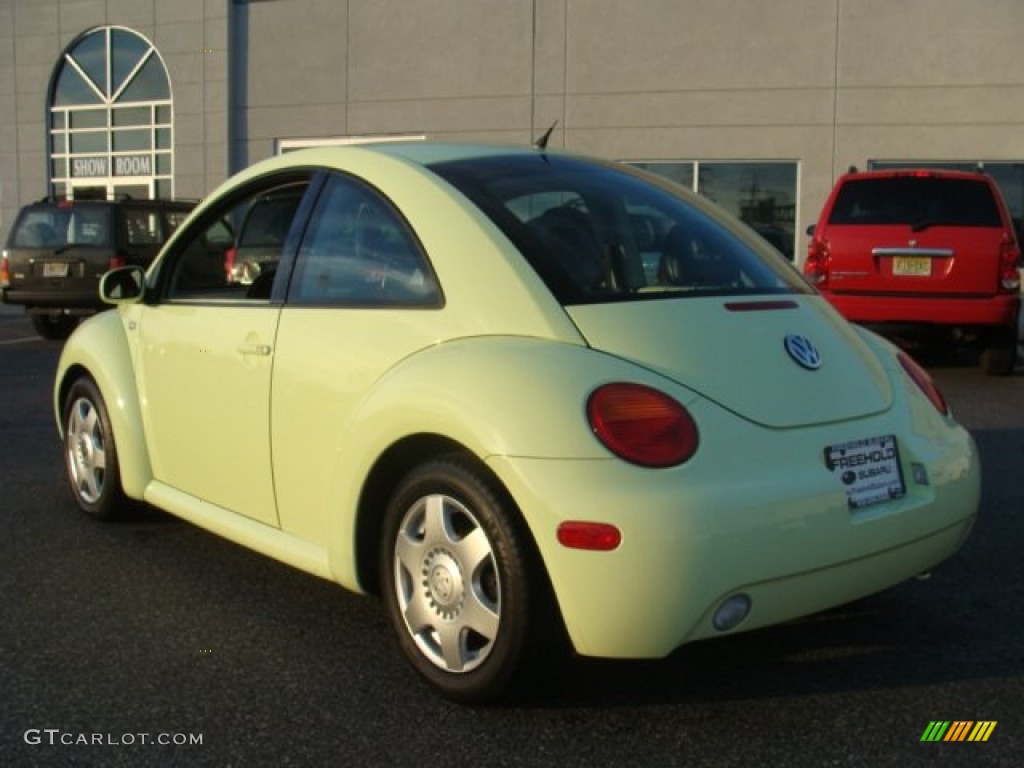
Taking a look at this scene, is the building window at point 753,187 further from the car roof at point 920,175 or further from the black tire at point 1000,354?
the black tire at point 1000,354

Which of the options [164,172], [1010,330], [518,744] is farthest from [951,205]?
[164,172]

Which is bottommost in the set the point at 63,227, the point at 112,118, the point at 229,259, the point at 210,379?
the point at 210,379

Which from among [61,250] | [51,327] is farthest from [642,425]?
[51,327]

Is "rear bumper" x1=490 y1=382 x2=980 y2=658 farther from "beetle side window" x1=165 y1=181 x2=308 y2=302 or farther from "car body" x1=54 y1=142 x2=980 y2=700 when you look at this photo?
"beetle side window" x1=165 y1=181 x2=308 y2=302

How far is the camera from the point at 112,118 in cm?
2567

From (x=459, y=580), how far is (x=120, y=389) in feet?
7.00

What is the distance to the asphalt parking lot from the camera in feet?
9.39

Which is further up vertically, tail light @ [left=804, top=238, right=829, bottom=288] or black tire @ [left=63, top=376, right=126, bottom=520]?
tail light @ [left=804, top=238, right=829, bottom=288]

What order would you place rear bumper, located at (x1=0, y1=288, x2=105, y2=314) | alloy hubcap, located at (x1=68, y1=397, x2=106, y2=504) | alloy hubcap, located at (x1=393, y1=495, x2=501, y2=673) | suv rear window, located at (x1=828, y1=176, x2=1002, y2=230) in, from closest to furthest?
alloy hubcap, located at (x1=393, y1=495, x2=501, y2=673)
alloy hubcap, located at (x1=68, y1=397, x2=106, y2=504)
suv rear window, located at (x1=828, y1=176, x2=1002, y2=230)
rear bumper, located at (x1=0, y1=288, x2=105, y2=314)

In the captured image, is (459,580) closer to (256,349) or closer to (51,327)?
(256,349)

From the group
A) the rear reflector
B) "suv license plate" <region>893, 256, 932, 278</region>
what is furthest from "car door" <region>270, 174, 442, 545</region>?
"suv license plate" <region>893, 256, 932, 278</region>

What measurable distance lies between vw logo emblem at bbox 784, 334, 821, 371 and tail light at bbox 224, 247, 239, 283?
3.11 m

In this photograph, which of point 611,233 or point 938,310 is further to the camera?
point 938,310

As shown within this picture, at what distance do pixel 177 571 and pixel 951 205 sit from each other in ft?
25.6
